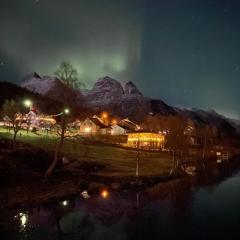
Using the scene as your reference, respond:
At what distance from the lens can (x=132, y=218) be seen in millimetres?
42656

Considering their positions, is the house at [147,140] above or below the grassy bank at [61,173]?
above

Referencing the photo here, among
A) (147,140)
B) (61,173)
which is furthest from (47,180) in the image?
(147,140)

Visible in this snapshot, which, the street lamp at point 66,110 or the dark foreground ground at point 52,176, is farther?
the street lamp at point 66,110

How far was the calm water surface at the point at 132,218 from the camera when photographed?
35.7 metres

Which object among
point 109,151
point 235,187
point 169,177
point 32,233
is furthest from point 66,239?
point 109,151

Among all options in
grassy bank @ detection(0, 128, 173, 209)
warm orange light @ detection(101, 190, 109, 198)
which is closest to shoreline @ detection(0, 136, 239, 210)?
grassy bank @ detection(0, 128, 173, 209)

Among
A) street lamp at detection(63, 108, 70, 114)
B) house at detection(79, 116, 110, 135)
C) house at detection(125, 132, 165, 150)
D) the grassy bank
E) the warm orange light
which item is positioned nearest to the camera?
the grassy bank

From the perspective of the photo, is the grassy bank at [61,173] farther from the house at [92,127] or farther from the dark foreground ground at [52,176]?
the house at [92,127]

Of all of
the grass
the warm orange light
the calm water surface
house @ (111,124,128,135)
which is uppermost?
house @ (111,124,128,135)

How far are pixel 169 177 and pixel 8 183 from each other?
39.1m

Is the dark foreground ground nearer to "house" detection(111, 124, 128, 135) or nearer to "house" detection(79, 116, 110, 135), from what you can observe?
"house" detection(111, 124, 128, 135)

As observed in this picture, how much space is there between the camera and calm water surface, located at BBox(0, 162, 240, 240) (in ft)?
117

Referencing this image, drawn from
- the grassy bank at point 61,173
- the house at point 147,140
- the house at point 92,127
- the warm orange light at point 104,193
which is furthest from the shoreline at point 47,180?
the house at point 92,127

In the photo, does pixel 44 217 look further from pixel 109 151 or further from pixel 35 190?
pixel 109 151
